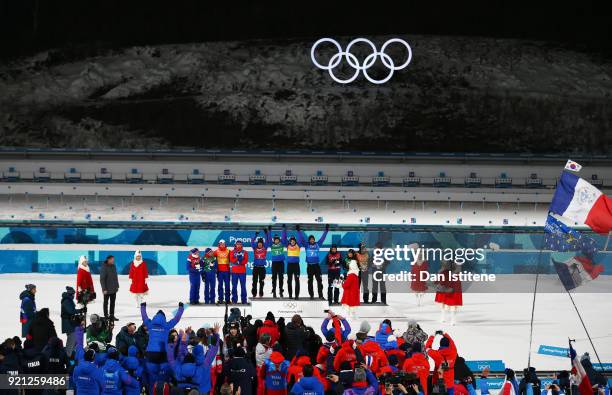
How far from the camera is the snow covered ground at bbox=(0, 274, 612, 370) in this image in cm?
1712

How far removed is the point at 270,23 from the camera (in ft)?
116

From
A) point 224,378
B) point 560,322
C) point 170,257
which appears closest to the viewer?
point 224,378

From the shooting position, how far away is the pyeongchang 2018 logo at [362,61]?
3353 cm

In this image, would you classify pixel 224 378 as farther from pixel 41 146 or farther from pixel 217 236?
pixel 41 146

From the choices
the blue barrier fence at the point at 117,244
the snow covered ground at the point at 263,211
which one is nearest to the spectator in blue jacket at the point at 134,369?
the blue barrier fence at the point at 117,244

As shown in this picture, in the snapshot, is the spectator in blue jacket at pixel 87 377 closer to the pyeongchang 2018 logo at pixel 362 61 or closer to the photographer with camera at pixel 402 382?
the photographer with camera at pixel 402 382

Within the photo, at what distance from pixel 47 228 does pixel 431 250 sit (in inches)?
575

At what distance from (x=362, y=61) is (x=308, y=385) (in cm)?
2495

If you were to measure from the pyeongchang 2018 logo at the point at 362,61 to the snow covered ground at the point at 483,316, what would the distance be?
1043 cm

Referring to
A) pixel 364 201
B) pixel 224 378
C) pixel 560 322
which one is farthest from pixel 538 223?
pixel 224 378

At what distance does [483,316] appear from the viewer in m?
21.0

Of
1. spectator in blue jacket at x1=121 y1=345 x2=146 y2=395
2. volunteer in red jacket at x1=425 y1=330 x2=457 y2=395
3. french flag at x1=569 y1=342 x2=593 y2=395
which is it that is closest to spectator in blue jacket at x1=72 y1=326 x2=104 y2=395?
spectator in blue jacket at x1=121 y1=345 x2=146 y2=395

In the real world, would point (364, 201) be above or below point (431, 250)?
above

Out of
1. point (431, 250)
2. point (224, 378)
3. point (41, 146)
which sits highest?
point (41, 146)
